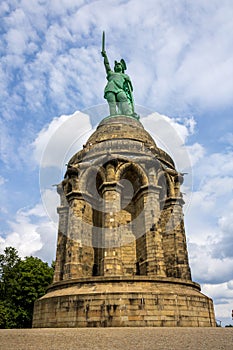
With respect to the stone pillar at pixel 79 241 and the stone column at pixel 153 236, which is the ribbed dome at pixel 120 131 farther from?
the stone pillar at pixel 79 241

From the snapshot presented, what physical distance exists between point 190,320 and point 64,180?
11906 millimetres

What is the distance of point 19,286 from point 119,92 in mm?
20666

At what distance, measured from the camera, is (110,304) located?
12.6 meters

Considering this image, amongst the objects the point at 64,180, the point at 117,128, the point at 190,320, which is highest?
the point at 117,128

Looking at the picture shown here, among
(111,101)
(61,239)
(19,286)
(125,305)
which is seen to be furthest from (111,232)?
(19,286)

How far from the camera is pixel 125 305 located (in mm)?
12656

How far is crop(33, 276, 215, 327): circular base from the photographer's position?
1250cm

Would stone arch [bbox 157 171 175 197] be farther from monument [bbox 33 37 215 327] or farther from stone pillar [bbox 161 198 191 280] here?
stone pillar [bbox 161 198 191 280]

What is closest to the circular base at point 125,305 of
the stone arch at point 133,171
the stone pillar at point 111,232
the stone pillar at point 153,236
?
the stone pillar at point 153,236

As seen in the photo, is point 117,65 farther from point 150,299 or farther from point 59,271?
A: point 150,299

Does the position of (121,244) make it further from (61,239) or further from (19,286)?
(19,286)

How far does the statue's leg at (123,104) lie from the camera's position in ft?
82.1

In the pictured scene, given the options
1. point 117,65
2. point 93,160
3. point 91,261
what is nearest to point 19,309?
point 91,261

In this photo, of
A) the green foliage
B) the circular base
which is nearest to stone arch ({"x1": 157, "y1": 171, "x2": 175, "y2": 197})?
the circular base
